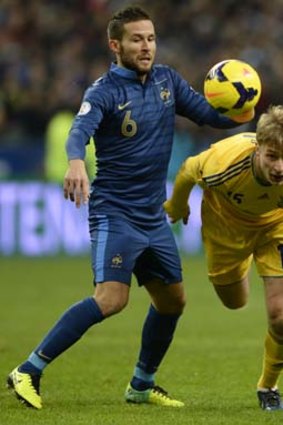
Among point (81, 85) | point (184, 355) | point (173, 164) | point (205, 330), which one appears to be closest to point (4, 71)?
point (81, 85)

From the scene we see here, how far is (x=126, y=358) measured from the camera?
10.2 meters

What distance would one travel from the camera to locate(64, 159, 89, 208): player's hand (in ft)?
22.3

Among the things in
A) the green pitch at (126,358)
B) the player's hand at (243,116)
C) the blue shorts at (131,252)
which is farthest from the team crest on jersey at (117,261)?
the player's hand at (243,116)

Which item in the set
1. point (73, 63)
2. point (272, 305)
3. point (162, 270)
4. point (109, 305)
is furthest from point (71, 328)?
point (73, 63)

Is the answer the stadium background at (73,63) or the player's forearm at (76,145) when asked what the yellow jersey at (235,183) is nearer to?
the player's forearm at (76,145)

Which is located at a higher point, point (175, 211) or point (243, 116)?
point (243, 116)

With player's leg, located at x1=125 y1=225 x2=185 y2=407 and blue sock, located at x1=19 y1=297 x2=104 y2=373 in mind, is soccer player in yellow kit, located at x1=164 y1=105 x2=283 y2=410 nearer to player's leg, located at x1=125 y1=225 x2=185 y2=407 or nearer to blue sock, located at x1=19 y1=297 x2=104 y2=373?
player's leg, located at x1=125 y1=225 x2=185 y2=407

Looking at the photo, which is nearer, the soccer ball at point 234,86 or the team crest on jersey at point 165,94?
the soccer ball at point 234,86

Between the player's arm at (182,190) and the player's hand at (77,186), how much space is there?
776mm

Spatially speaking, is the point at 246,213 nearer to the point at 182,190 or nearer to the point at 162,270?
the point at 182,190

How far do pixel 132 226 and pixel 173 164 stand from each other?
13.3 metres

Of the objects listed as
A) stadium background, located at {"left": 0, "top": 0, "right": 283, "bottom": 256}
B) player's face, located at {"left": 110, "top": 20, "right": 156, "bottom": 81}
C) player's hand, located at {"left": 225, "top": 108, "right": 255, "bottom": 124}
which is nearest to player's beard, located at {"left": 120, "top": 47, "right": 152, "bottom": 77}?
player's face, located at {"left": 110, "top": 20, "right": 156, "bottom": 81}

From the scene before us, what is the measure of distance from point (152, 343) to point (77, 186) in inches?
55.6

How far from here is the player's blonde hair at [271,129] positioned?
686 centimetres
